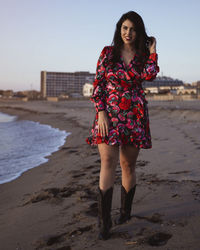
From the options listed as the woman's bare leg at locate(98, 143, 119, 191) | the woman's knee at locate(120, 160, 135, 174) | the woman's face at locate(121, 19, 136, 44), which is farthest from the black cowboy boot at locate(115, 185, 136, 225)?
the woman's face at locate(121, 19, 136, 44)

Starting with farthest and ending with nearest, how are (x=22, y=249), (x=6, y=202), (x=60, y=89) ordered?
(x=60, y=89)
(x=6, y=202)
(x=22, y=249)

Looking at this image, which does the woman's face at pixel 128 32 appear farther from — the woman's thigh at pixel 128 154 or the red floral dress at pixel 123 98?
the woman's thigh at pixel 128 154

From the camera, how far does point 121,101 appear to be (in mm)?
2107

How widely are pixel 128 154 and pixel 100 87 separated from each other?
0.59 m

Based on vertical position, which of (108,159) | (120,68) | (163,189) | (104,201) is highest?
(120,68)

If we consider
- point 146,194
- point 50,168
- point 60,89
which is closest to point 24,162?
point 50,168

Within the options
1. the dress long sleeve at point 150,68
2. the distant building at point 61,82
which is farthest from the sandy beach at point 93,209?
the distant building at point 61,82

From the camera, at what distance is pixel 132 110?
213 centimetres

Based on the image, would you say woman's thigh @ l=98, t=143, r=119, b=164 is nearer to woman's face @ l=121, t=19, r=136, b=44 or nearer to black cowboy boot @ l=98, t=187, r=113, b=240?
black cowboy boot @ l=98, t=187, r=113, b=240

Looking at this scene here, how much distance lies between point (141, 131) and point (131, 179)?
49cm

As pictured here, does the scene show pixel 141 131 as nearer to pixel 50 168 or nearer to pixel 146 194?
pixel 146 194

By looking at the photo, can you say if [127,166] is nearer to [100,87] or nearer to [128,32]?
[100,87]

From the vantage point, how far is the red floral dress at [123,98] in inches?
82.6

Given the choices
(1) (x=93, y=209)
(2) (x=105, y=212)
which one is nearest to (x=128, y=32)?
(2) (x=105, y=212)
